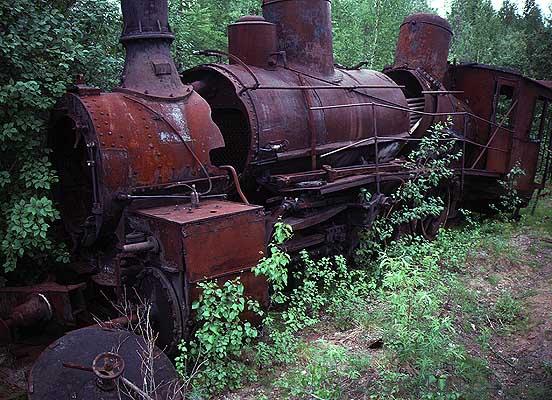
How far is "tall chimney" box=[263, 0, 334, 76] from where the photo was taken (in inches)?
266

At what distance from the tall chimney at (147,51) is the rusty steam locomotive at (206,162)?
1cm

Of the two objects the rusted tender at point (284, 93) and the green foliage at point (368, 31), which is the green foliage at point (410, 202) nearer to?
Result: the rusted tender at point (284, 93)

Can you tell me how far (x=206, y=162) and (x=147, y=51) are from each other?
1.25 m

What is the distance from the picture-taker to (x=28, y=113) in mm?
5117

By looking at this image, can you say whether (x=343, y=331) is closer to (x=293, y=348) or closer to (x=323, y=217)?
(x=293, y=348)

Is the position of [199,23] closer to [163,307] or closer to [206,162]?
[206,162]

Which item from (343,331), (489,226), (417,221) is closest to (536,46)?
(489,226)

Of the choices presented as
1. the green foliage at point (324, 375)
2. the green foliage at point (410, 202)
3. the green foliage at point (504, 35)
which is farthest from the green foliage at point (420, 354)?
the green foliage at point (504, 35)

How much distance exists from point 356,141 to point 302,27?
165 centimetres

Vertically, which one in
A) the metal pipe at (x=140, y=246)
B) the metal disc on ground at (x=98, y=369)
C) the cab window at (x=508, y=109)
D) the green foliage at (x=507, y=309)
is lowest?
the green foliage at (x=507, y=309)

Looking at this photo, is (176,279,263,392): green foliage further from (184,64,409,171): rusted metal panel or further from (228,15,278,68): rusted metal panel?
(228,15,278,68): rusted metal panel

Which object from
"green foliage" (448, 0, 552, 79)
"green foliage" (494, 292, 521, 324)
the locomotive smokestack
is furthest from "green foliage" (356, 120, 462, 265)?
"green foliage" (448, 0, 552, 79)

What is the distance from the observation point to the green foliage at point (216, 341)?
13.6ft

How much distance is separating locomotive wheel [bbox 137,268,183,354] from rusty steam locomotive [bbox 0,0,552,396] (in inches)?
0.5
